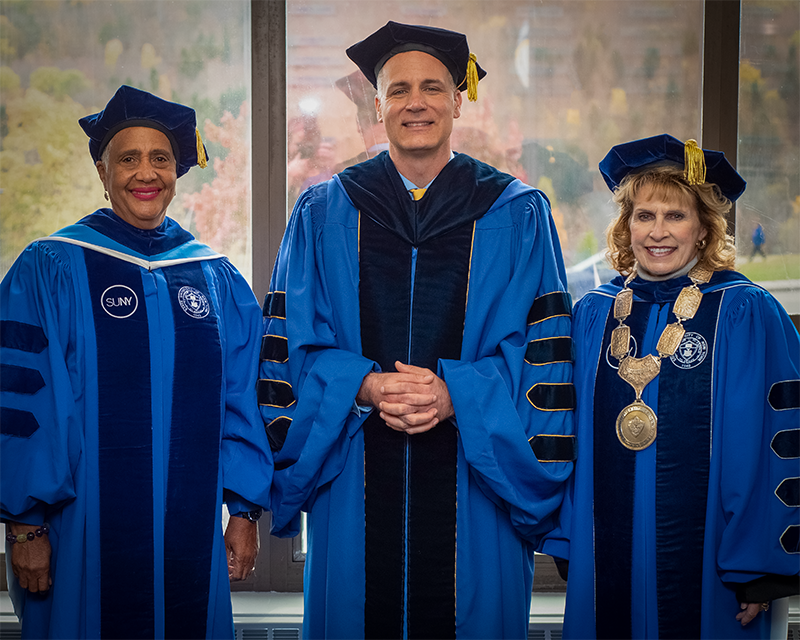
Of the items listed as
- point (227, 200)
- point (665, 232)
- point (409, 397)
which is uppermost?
point (227, 200)

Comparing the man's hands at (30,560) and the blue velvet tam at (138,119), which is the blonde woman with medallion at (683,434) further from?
the man's hands at (30,560)

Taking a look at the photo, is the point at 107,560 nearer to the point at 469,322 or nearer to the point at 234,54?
the point at 469,322

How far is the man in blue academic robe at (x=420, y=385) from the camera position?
6.79 ft

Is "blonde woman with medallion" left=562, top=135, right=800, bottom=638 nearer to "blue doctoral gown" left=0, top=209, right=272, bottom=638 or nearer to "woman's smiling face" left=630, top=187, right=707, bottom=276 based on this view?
"woman's smiling face" left=630, top=187, right=707, bottom=276

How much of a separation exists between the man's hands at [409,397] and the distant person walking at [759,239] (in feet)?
7.11

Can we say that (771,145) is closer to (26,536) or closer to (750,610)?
(750,610)

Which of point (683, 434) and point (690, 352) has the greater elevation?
point (690, 352)

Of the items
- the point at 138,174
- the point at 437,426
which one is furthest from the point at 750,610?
the point at 138,174

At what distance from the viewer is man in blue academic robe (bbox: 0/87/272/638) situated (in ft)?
6.64

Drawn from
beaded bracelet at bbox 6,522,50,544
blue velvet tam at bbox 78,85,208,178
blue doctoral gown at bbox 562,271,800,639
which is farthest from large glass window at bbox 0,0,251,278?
blue doctoral gown at bbox 562,271,800,639

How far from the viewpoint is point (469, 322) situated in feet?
7.05

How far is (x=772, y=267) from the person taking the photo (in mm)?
3371

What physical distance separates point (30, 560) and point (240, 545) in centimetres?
62

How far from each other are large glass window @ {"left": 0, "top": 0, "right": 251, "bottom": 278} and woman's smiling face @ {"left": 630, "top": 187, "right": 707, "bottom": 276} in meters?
1.92
